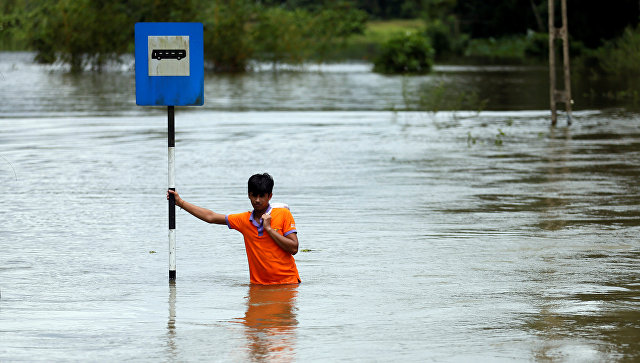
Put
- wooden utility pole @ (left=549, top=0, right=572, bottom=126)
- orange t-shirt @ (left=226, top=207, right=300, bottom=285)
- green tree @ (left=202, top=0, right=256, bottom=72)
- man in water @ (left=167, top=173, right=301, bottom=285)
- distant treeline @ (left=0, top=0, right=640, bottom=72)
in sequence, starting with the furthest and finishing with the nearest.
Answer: green tree @ (left=202, top=0, right=256, bottom=72)
distant treeline @ (left=0, top=0, right=640, bottom=72)
wooden utility pole @ (left=549, top=0, right=572, bottom=126)
orange t-shirt @ (left=226, top=207, right=300, bottom=285)
man in water @ (left=167, top=173, right=301, bottom=285)

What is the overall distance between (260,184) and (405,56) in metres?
60.1

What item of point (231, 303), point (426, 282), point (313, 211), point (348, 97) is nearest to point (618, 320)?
point (426, 282)

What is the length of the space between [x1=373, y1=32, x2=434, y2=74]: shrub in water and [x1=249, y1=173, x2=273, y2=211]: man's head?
2283 inches

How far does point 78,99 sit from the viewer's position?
39.4 meters

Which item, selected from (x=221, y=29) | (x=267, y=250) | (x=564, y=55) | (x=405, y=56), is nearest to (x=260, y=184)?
(x=267, y=250)

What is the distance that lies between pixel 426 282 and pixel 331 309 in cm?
135

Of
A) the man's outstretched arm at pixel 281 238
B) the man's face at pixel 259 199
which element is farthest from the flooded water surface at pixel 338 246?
the man's face at pixel 259 199

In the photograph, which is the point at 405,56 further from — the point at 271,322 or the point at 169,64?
the point at 271,322

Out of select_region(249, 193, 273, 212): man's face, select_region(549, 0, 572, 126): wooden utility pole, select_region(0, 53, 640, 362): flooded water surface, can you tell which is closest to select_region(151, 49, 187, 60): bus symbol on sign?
select_region(0, 53, 640, 362): flooded water surface

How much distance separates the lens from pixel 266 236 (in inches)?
364

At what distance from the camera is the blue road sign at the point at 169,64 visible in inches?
371

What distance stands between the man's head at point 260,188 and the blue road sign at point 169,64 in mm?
1000

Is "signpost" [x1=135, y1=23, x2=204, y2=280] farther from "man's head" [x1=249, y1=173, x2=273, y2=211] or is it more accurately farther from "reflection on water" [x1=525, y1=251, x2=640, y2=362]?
"reflection on water" [x1=525, y1=251, x2=640, y2=362]

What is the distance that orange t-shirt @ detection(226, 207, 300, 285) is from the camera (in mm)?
9227
